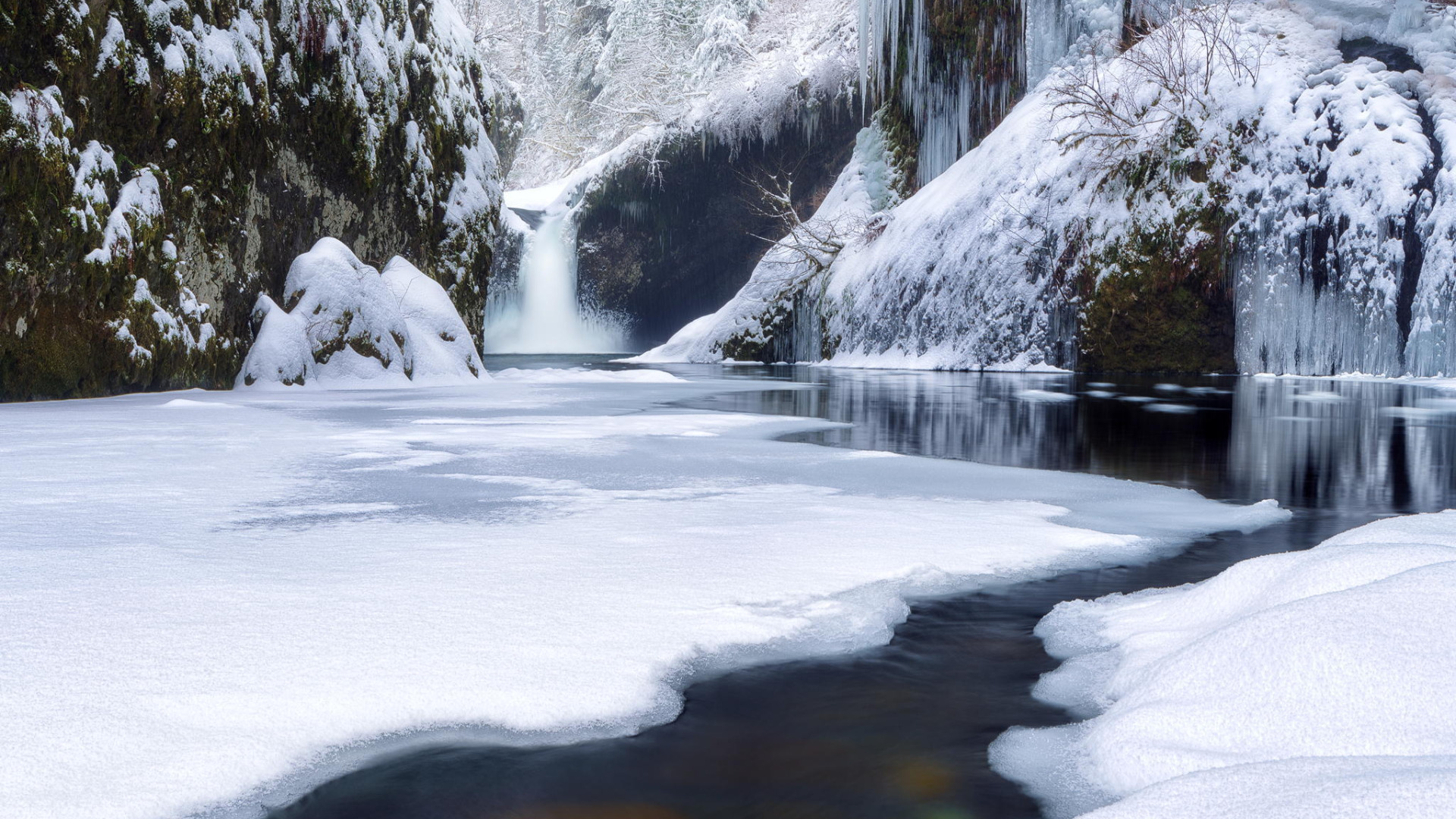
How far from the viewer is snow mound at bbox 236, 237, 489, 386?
8383 millimetres

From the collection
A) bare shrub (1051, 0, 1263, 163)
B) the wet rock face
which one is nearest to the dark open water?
bare shrub (1051, 0, 1263, 163)

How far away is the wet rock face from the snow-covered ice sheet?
1947cm

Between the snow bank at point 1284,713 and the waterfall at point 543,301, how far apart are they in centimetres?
2482

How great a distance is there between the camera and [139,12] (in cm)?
707

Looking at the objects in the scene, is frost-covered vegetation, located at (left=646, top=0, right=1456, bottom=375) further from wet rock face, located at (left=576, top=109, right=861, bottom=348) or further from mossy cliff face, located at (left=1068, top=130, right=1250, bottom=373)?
wet rock face, located at (left=576, top=109, right=861, bottom=348)

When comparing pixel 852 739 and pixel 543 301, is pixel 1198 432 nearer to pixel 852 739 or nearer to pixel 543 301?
pixel 852 739

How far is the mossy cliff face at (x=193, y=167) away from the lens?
634 centimetres

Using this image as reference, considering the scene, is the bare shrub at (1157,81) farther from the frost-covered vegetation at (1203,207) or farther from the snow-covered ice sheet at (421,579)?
the snow-covered ice sheet at (421,579)

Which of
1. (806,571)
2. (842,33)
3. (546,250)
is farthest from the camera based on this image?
(546,250)

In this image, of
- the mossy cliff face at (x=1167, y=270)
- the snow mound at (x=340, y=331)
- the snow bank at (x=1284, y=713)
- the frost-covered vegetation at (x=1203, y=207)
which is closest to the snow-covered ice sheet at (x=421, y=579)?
the snow bank at (x=1284, y=713)

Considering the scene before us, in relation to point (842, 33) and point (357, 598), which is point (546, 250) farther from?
point (357, 598)

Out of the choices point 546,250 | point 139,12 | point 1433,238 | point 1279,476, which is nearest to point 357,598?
point 1279,476

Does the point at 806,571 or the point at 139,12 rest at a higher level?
the point at 139,12

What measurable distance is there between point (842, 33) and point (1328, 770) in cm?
2163
